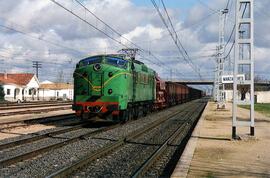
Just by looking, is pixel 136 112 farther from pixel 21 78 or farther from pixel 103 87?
pixel 21 78

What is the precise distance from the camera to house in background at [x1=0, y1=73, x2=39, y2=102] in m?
78.1

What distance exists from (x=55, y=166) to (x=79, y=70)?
10770mm

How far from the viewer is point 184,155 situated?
11.1m

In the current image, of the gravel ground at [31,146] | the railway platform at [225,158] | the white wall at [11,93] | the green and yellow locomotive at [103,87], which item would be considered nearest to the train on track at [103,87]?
the green and yellow locomotive at [103,87]

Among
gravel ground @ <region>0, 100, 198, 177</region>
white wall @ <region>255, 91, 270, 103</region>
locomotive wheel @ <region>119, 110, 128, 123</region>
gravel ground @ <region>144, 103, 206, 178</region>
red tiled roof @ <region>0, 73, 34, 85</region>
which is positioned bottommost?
gravel ground @ <region>144, 103, 206, 178</region>

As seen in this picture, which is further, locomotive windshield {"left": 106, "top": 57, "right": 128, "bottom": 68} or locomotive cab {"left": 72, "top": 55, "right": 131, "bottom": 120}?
locomotive windshield {"left": 106, "top": 57, "right": 128, "bottom": 68}

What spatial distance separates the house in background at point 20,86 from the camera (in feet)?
256

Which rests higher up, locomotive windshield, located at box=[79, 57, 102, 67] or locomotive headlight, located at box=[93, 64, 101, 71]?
locomotive windshield, located at box=[79, 57, 102, 67]

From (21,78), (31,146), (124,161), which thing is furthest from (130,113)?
(21,78)

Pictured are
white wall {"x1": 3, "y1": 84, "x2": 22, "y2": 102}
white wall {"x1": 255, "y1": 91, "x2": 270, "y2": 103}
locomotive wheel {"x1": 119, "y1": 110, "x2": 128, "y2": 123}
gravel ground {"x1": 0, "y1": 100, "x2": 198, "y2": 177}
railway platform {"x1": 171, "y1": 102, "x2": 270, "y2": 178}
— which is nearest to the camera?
railway platform {"x1": 171, "y1": 102, "x2": 270, "y2": 178}

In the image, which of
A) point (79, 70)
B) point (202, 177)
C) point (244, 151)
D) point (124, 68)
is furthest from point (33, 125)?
point (202, 177)

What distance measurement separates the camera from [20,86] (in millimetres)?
84250

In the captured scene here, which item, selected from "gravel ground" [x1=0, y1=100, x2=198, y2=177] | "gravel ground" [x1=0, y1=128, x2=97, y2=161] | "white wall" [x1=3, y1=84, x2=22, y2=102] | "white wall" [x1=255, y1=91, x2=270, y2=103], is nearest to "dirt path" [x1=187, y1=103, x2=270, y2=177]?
"gravel ground" [x1=0, y1=100, x2=198, y2=177]

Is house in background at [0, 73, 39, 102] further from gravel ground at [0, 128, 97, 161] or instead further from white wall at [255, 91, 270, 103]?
gravel ground at [0, 128, 97, 161]
